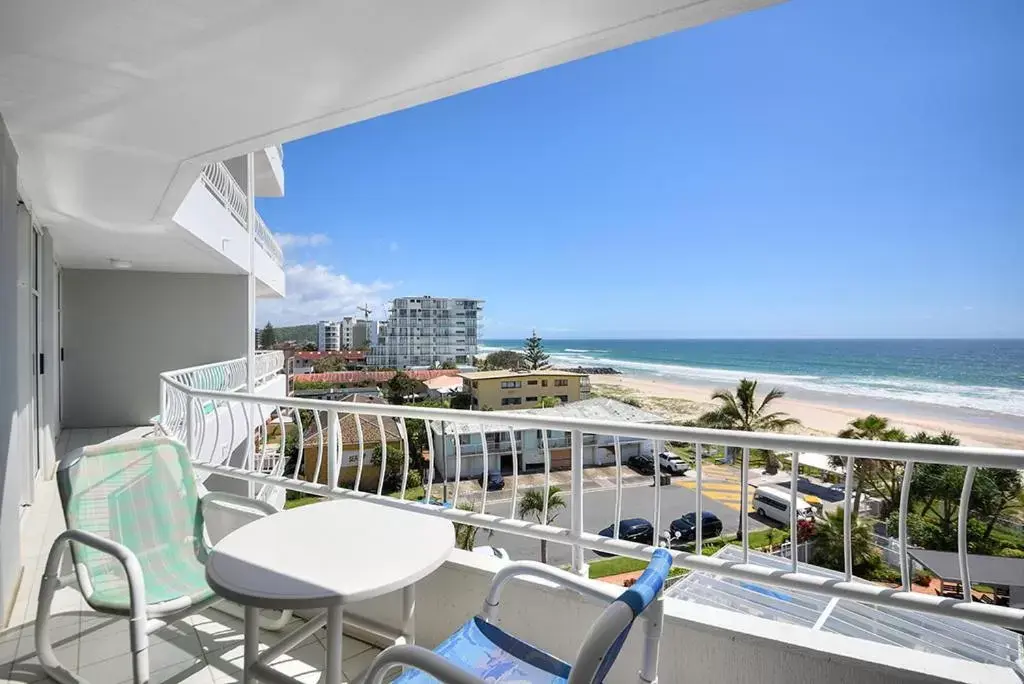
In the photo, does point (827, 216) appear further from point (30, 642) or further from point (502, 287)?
point (30, 642)

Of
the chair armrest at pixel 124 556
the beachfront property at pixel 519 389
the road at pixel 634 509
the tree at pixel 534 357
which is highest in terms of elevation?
the chair armrest at pixel 124 556

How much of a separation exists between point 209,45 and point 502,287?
61681mm

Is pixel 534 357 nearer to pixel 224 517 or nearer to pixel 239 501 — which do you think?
pixel 224 517

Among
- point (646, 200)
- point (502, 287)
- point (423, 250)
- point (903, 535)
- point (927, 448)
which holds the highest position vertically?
point (646, 200)

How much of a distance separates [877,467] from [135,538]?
20.1 meters

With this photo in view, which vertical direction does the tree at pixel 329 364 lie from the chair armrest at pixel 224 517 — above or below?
below

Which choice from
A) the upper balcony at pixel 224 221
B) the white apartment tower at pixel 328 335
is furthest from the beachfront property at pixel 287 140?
the white apartment tower at pixel 328 335

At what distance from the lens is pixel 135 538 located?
2.20 meters

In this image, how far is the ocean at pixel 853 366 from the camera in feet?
118

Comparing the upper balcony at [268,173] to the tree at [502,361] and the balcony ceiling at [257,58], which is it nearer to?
the balcony ceiling at [257,58]

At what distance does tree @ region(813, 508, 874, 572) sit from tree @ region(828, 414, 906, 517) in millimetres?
860

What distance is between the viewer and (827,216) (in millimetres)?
51406

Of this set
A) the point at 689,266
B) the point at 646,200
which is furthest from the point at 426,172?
the point at 689,266

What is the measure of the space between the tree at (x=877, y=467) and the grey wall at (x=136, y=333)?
15.4 metres
